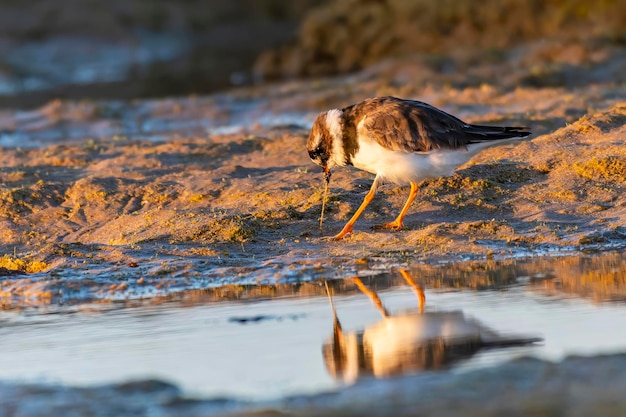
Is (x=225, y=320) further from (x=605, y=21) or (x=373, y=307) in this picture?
(x=605, y=21)

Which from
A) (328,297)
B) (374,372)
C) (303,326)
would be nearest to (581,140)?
(328,297)

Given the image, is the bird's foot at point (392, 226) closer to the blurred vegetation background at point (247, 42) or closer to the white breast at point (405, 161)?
the white breast at point (405, 161)

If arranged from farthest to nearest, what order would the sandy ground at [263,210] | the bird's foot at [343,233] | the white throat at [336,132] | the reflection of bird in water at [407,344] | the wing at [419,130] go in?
the bird's foot at [343,233] < the white throat at [336,132] < the wing at [419,130] < the sandy ground at [263,210] < the reflection of bird in water at [407,344]

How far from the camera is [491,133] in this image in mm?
9188

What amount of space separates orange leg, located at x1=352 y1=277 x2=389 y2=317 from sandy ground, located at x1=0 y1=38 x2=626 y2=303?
423mm

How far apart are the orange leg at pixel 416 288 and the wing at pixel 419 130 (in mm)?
1238

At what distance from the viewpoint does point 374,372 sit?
18.3 feet

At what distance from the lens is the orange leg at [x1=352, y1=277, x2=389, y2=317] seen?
704cm

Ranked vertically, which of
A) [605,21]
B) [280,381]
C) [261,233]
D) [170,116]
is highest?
[605,21]

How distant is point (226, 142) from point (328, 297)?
269 inches

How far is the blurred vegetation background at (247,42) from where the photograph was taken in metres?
27.3

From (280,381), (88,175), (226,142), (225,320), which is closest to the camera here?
(280,381)

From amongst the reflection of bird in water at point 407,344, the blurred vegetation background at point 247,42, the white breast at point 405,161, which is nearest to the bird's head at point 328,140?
the white breast at point 405,161

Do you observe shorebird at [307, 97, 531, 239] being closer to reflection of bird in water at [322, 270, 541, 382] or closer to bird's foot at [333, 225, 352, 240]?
bird's foot at [333, 225, 352, 240]
